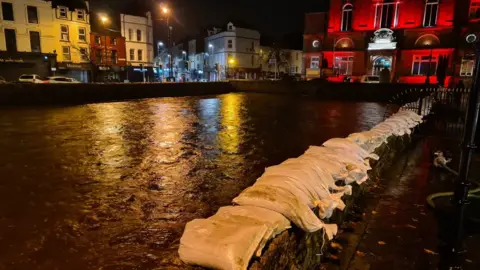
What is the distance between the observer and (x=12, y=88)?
18859 mm

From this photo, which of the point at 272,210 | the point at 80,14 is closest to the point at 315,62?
the point at 80,14

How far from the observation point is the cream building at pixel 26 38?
34750mm

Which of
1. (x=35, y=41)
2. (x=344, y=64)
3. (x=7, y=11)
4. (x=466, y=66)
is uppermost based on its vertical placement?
(x=7, y=11)

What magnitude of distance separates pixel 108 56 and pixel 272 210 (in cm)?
4808

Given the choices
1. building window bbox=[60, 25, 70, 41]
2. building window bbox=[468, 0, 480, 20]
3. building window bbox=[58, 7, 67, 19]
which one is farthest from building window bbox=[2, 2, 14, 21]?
building window bbox=[468, 0, 480, 20]

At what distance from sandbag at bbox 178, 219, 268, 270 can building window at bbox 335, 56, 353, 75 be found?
42.4 meters

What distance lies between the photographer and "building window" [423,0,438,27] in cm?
3616

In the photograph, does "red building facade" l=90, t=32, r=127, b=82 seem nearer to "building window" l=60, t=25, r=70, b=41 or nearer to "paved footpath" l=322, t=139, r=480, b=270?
"building window" l=60, t=25, r=70, b=41

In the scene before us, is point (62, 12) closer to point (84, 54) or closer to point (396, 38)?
point (84, 54)

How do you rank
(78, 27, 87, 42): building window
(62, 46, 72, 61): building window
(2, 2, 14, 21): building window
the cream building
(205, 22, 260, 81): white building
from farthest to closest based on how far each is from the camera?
(205, 22, 260, 81): white building, (78, 27, 87, 42): building window, (62, 46, 72, 61): building window, the cream building, (2, 2, 14, 21): building window

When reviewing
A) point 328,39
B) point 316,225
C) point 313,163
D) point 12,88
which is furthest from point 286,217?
point 328,39

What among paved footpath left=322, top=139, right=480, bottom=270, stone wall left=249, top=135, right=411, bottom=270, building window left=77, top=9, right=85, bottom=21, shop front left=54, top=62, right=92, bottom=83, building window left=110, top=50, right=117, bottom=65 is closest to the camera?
stone wall left=249, top=135, right=411, bottom=270

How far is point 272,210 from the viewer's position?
280cm

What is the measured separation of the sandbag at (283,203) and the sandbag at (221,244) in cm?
42
